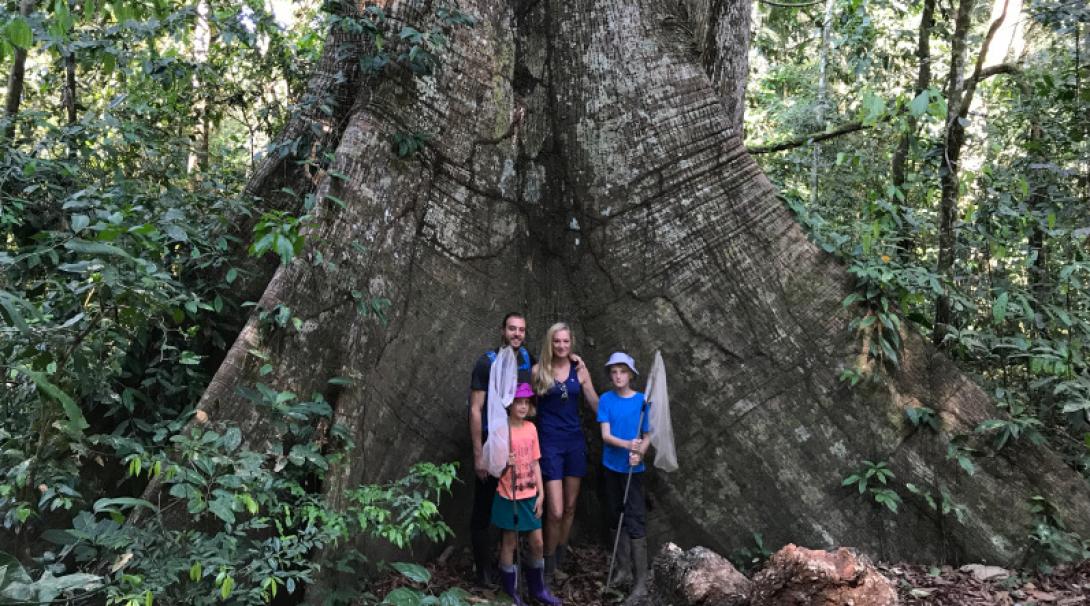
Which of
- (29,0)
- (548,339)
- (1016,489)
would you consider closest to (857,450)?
(1016,489)

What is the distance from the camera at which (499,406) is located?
478cm

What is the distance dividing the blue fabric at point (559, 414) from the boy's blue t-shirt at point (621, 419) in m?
0.19

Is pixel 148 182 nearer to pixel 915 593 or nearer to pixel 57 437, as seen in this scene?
pixel 57 437

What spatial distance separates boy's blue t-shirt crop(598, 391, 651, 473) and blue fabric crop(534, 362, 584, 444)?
19 cm

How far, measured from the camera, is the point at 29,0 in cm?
546

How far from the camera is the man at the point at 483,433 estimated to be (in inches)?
194

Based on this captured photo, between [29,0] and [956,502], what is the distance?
22.0ft

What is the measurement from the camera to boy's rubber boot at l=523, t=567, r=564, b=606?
4934 mm

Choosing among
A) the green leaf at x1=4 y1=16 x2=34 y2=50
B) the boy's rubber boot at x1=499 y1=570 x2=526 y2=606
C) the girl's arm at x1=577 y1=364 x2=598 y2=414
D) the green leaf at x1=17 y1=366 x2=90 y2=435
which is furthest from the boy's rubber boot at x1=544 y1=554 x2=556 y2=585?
the green leaf at x1=4 y1=16 x2=34 y2=50

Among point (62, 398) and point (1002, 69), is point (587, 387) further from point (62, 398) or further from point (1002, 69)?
point (1002, 69)

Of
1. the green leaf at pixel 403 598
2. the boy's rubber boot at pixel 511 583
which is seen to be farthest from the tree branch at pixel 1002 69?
the green leaf at pixel 403 598

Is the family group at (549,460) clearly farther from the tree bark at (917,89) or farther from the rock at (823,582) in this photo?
the tree bark at (917,89)

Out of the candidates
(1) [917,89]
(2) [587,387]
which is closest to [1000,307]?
(1) [917,89]

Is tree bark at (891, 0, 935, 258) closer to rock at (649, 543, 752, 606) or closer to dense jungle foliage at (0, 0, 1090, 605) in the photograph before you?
dense jungle foliage at (0, 0, 1090, 605)
